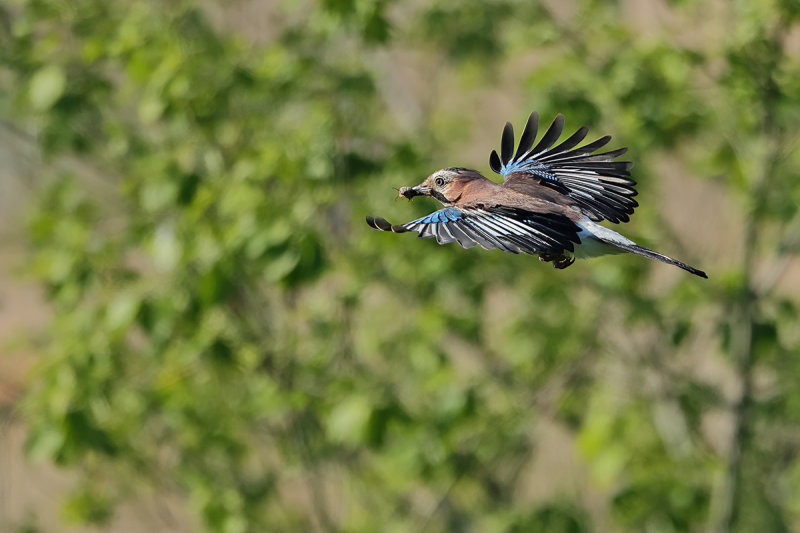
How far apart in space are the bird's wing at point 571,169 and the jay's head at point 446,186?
0.17m

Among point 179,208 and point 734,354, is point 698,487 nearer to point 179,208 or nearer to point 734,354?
point 734,354

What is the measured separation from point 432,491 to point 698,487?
5.52 feet

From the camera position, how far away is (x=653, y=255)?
1870mm

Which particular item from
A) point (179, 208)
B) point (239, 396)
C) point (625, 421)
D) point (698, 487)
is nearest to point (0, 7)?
point (179, 208)

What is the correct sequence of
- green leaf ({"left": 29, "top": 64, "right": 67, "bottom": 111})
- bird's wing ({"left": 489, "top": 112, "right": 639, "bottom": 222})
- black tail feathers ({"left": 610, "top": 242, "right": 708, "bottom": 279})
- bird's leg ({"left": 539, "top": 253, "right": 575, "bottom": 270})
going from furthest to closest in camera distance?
1. green leaf ({"left": 29, "top": 64, "right": 67, "bottom": 111})
2. bird's wing ({"left": 489, "top": 112, "right": 639, "bottom": 222})
3. bird's leg ({"left": 539, "top": 253, "right": 575, "bottom": 270})
4. black tail feathers ({"left": 610, "top": 242, "right": 708, "bottom": 279})

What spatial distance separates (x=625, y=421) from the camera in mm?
5461

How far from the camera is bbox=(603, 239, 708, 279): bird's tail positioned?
1.82 meters

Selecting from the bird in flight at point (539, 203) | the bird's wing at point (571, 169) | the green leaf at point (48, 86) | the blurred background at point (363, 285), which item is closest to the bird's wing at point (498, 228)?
the bird in flight at point (539, 203)

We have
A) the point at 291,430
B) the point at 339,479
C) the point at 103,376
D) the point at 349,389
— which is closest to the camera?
the point at 349,389

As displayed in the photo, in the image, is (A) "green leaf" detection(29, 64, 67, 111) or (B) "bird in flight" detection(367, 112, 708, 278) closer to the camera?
(B) "bird in flight" detection(367, 112, 708, 278)

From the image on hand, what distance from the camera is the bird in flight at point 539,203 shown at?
1885 millimetres

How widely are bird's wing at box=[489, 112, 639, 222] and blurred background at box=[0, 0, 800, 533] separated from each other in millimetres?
1369

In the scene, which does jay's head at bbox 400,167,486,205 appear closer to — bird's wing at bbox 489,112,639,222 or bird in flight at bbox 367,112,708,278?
bird in flight at bbox 367,112,708,278

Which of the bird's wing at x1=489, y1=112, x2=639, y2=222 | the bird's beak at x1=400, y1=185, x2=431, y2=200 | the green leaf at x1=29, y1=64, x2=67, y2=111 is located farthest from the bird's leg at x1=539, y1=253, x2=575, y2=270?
the green leaf at x1=29, y1=64, x2=67, y2=111
